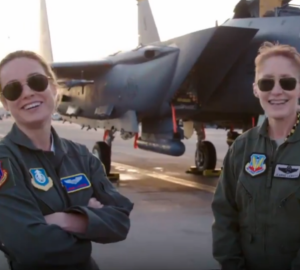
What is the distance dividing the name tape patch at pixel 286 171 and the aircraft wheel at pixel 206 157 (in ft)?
31.0

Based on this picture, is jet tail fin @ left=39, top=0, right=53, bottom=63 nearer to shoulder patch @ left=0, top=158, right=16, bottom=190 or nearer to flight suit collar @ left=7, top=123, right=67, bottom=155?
flight suit collar @ left=7, top=123, right=67, bottom=155

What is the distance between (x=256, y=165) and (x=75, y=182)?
33.9 inches

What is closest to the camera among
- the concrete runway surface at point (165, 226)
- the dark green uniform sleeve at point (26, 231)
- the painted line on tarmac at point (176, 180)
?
the dark green uniform sleeve at point (26, 231)

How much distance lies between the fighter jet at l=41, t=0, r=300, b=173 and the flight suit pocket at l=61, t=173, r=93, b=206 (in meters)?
5.94

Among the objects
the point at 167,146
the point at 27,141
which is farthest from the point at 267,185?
the point at 167,146

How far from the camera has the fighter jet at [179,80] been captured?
8156 mm

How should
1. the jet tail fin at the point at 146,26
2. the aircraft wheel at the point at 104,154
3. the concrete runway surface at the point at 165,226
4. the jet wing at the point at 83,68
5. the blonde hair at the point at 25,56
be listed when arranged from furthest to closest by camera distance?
the jet tail fin at the point at 146,26 < the aircraft wheel at the point at 104,154 < the jet wing at the point at 83,68 < the concrete runway surface at the point at 165,226 < the blonde hair at the point at 25,56

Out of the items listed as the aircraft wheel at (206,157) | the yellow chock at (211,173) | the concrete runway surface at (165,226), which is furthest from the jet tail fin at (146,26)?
the yellow chock at (211,173)

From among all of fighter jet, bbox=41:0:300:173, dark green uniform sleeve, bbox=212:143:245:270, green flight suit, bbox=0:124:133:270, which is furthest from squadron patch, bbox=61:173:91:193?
fighter jet, bbox=41:0:300:173

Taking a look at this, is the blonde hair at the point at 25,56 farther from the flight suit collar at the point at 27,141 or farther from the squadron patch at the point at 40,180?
the squadron patch at the point at 40,180

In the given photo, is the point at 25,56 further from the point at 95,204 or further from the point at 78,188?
the point at 95,204

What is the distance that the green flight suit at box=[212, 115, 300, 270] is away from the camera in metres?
2.24

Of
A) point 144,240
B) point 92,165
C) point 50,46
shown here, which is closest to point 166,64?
point 144,240

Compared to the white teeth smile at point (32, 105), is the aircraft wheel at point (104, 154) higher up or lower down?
Result: lower down
